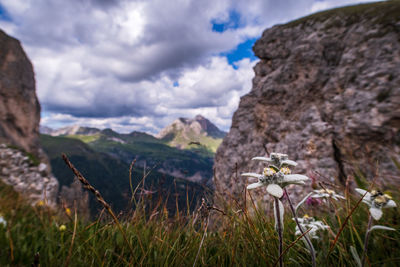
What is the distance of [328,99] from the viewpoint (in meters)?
8.34

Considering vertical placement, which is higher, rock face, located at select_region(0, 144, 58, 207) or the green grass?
the green grass

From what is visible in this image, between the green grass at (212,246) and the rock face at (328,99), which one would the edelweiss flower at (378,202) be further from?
the rock face at (328,99)

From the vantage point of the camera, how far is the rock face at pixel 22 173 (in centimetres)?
979

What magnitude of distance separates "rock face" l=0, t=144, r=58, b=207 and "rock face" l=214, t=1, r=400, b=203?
10797 mm

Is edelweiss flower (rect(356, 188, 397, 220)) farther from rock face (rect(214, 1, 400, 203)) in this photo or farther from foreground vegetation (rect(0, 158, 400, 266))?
rock face (rect(214, 1, 400, 203))

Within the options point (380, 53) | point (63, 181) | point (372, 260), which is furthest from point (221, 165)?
point (63, 181)

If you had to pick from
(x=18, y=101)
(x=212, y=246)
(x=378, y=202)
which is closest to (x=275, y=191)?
(x=378, y=202)

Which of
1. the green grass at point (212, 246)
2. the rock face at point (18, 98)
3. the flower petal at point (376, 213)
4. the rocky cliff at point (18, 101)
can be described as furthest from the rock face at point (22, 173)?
the rock face at point (18, 98)

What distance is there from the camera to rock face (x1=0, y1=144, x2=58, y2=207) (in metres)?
9.79

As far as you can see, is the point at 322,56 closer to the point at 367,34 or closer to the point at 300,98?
the point at 367,34

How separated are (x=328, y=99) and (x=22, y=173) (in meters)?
18.2

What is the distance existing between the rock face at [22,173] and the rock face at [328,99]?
10.8 metres

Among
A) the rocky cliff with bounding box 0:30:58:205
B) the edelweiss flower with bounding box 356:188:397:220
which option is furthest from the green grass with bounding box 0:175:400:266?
the rocky cliff with bounding box 0:30:58:205

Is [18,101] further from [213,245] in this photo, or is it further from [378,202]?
[378,202]
